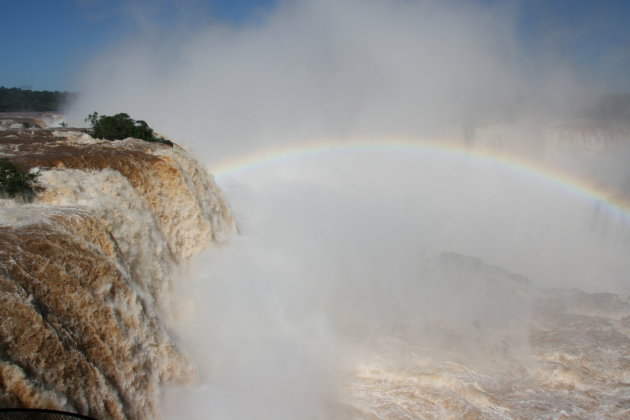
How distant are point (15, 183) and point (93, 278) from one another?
345 cm

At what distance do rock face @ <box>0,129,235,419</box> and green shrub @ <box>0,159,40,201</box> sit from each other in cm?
20

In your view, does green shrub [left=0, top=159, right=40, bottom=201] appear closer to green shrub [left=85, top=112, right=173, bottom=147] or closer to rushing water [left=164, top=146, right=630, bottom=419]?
Answer: rushing water [left=164, top=146, right=630, bottom=419]

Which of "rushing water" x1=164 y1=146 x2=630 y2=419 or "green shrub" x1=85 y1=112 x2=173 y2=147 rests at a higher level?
"green shrub" x1=85 y1=112 x2=173 y2=147

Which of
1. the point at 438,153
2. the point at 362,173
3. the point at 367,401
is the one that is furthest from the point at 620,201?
the point at 367,401

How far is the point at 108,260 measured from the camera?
7.09 m

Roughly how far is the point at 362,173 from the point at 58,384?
39.2 metres

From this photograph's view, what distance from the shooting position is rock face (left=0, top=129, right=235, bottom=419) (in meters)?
5.11

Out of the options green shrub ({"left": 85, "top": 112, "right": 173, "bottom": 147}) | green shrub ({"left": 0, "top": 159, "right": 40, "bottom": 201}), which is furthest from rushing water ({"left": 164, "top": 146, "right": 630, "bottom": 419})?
green shrub ({"left": 85, "top": 112, "right": 173, "bottom": 147})

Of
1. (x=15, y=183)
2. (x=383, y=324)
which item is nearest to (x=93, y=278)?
(x=15, y=183)

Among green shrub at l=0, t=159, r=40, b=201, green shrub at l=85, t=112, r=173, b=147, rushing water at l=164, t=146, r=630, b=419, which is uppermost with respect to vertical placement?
green shrub at l=85, t=112, r=173, b=147

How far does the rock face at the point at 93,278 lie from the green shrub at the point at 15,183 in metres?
0.20

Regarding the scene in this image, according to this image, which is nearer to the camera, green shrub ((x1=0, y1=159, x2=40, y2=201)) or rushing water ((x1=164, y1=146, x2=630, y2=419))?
green shrub ((x1=0, y1=159, x2=40, y2=201))

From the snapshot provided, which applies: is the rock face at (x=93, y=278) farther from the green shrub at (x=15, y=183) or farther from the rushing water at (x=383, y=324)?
the rushing water at (x=383, y=324)

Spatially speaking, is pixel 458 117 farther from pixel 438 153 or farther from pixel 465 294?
pixel 465 294
